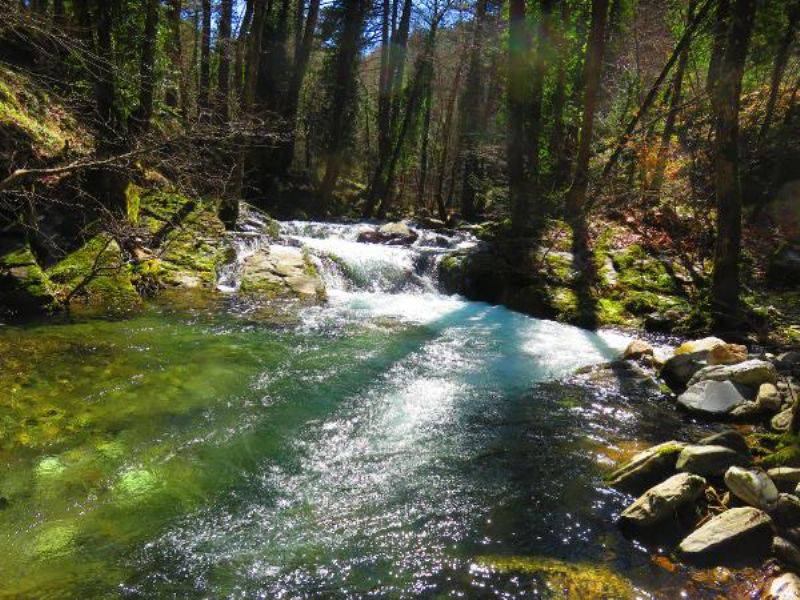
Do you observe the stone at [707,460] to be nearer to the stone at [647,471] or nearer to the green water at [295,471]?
the stone at [647,471]

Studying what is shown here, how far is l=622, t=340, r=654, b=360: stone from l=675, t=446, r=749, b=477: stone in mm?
3535

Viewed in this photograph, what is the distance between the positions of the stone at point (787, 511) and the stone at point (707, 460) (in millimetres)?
541

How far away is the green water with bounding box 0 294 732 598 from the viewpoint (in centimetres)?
327

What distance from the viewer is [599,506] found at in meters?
4.12

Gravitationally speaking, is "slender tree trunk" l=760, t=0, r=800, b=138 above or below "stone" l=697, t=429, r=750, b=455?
above

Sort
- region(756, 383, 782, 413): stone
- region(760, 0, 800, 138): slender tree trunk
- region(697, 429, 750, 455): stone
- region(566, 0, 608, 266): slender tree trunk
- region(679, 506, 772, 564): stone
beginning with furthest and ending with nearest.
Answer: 1. region(566, 0, 608, 266): slender tree trunk
2. region(760, 0, 800, 138): slender tree trunk
3. region(756, 383, 782, 413): stone
4. region(697, 429, 750, 455): stone
5. region(679, 506, 772, 564): stone

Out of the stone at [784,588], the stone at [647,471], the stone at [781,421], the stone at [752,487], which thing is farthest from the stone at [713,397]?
the stone at [784,588]

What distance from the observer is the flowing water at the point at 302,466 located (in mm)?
3271

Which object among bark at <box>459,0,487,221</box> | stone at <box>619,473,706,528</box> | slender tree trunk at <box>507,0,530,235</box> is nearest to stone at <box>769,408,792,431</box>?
stone at <box>619,473,706,528</box>

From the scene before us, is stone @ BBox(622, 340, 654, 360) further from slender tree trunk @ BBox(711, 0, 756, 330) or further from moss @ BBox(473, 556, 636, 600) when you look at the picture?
moss @ BBox(473, 556, 636, 600)

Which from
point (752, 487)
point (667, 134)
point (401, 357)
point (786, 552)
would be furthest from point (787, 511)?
point (667, 134)

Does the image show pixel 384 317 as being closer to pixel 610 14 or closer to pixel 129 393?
pixel 129 393

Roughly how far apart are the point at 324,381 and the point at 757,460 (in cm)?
447

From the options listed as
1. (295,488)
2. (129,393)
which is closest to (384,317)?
(129,393)
